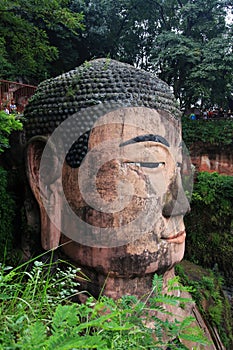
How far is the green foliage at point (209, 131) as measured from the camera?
11.4m

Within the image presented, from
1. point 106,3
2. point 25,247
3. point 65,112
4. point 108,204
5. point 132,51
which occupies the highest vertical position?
point 106,3

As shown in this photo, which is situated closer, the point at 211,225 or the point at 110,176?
the point at 110,176

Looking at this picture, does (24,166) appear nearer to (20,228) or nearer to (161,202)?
(20,228)

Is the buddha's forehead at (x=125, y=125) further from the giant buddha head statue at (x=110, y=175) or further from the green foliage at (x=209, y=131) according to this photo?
the green foliage at (x=209, y=131)

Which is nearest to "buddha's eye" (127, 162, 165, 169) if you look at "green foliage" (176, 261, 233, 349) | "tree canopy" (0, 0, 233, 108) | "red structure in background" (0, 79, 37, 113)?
"green foliage" (176, 261, 233, 349)

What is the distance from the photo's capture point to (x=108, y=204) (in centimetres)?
286

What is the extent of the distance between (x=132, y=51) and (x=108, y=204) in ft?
43.1

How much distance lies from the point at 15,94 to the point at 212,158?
7.68 metres

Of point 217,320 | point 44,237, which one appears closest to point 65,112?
point 44,237

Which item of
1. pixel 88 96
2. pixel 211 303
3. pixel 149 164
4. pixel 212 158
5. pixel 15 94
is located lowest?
pixel 211 303

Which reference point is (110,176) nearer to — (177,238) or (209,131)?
(177,238)

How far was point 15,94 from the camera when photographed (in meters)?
6.56

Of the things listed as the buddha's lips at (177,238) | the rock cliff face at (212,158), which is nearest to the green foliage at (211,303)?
the buddha's lips at (177,238)

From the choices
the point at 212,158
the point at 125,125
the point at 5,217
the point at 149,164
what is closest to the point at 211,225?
the point at 212,158
